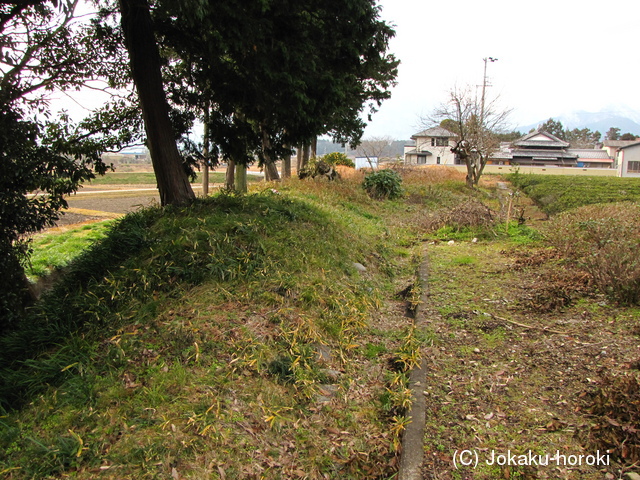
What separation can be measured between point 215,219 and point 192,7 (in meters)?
2.50

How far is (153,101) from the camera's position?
20.6ft

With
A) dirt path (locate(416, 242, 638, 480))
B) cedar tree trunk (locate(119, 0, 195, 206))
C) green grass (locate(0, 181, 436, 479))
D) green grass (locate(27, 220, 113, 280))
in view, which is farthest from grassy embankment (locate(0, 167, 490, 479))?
green grass (locate(27, 220, 113, 280))

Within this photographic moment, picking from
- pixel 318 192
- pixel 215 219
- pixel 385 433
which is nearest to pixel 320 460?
pixel 385 433

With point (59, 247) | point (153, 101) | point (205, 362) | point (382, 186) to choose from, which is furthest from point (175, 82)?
point (382, 186)

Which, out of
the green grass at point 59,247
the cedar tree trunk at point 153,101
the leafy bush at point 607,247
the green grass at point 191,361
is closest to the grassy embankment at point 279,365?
the green grass at point 191,361

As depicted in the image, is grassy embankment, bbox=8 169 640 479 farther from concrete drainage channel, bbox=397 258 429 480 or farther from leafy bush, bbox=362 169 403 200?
leafy bush, bbox=362 169 403 200

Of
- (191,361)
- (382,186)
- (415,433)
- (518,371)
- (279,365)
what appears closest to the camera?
(415,433)

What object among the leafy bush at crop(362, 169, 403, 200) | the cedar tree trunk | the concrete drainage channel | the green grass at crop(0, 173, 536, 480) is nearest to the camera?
the green grass at crop(0, 173, 536, 480)

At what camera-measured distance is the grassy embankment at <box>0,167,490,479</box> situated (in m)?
2.66

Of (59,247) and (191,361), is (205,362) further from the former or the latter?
(59,247)

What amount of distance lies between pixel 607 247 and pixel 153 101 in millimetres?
6324

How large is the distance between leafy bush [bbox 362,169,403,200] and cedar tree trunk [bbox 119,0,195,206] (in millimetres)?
9942

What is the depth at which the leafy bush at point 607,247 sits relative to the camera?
4793 mm

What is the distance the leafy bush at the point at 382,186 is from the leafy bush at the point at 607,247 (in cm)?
837
